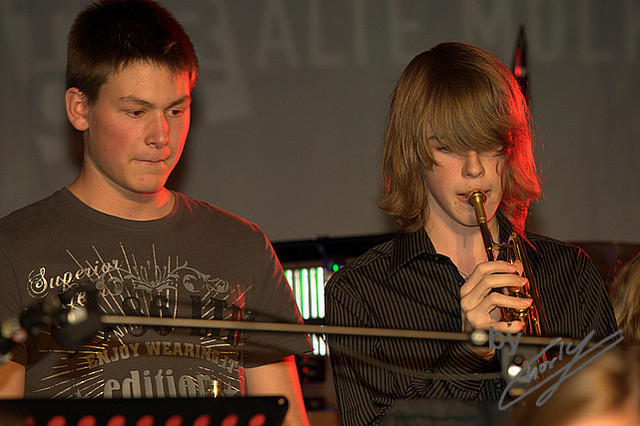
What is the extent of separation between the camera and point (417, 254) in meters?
1.99

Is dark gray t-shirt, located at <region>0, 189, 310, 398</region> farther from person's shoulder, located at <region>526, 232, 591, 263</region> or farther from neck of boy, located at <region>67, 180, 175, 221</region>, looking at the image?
person's shoulder, located at <region>526, 232, 591, 263</region>

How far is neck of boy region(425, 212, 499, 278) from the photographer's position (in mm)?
2031

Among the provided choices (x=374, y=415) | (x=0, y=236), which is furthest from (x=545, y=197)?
(x=0, y=236)

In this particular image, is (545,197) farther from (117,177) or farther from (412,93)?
(117,177)

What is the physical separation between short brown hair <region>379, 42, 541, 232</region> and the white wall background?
4.41 ft

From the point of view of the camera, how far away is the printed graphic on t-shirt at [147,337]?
6.19 feet

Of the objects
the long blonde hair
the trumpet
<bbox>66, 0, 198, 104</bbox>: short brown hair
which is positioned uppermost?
<bbox>66, 0, 198, 104</bbox>: short brown hair

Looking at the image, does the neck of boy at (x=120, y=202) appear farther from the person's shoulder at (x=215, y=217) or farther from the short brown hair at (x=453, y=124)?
the short brown hair at (x=453, y=124)

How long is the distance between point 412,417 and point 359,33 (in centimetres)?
237

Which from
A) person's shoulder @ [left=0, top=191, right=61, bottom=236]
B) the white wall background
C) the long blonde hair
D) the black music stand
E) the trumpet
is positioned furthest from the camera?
the white wall background

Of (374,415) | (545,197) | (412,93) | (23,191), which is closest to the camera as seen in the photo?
(374,415)

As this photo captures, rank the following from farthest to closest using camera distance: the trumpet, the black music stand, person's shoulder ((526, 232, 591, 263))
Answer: person's shoulder ((526, 232, 591, 263)) → the trumpet → the black music stand

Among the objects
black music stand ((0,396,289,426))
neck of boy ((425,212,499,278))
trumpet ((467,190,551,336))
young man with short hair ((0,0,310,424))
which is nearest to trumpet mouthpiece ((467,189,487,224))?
trumpet ((467,190,551,336))

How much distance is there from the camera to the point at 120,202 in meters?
2.07
